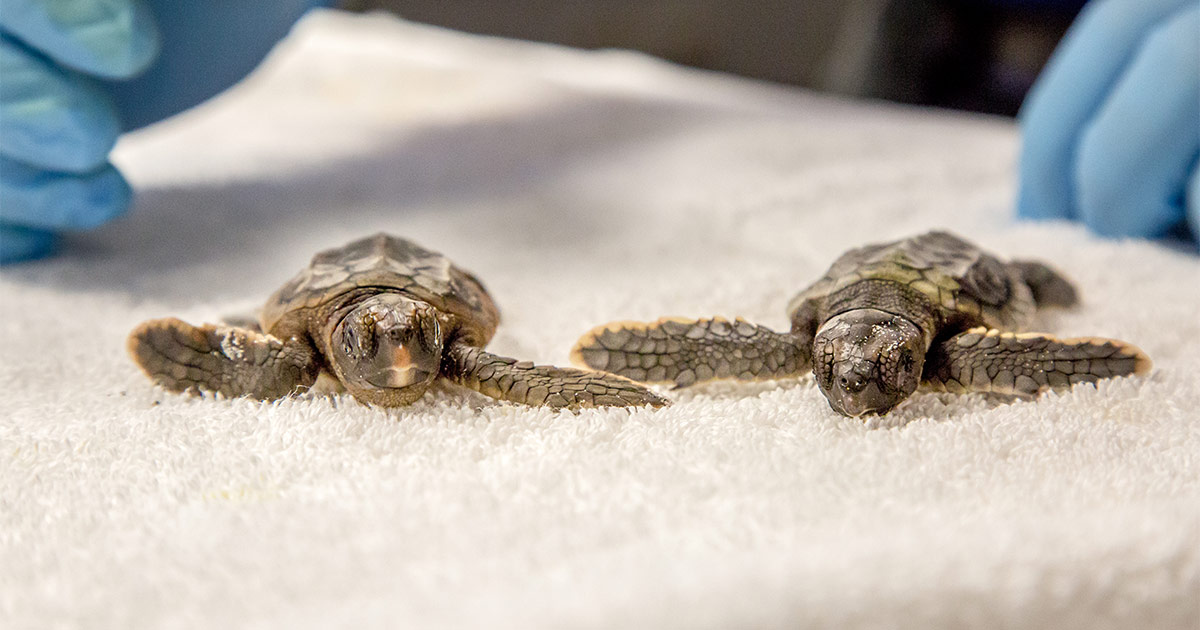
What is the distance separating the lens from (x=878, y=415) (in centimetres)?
102

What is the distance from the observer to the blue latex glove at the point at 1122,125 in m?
1.52

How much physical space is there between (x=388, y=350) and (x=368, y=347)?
0.03 m

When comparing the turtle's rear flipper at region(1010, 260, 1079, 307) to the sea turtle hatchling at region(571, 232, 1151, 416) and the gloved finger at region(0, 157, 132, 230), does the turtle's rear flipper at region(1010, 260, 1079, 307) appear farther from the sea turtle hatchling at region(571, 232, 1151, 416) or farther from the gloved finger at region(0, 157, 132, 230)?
the gloved finger at region(0, 157, 132, 230)

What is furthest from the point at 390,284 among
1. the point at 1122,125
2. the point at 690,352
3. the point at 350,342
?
the point at 1122,125

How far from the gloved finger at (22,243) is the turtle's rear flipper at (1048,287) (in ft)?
5.53

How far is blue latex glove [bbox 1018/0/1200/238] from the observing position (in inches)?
59.7

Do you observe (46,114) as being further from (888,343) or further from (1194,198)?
(1194,198)

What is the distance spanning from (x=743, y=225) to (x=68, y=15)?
1270mm

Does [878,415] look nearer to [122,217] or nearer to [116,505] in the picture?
[116,505]

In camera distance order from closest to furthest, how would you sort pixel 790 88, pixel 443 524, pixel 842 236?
pixel 443 524 < pixel 842 236 < pixel 790 88

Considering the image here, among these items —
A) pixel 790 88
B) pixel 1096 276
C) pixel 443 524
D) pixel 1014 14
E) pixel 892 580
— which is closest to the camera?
pixel 892 580

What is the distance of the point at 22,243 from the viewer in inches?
61.7

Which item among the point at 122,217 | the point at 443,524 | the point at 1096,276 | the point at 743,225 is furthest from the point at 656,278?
the point at 122,217

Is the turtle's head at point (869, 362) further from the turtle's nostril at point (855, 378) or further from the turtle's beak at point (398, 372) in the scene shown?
the turtle's beak at point (398, 372)
